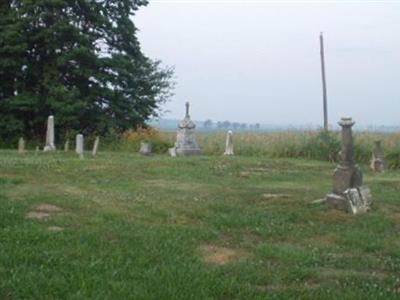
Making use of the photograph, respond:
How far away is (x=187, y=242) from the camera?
24.8 ft

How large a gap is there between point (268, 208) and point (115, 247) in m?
4.05

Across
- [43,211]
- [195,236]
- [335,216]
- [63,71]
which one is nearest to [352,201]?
[335,216]

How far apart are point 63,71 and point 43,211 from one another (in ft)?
73.8

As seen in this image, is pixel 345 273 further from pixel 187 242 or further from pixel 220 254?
pixel 187 242

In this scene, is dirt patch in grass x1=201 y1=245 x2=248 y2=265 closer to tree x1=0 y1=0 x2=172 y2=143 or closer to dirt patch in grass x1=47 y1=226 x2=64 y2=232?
dirt patch in grass x1=47 y1=226 x2=64 y2=232

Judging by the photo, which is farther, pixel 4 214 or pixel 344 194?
pixel 344 194

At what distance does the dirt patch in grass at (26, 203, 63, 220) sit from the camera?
8828mm

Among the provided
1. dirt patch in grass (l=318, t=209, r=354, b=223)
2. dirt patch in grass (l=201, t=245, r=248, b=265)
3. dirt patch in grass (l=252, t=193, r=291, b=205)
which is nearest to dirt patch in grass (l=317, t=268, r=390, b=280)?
dirt patch in grass (l=201, t=245, r=248, b=265)

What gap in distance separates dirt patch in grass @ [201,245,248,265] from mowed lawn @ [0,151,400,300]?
0.04ft

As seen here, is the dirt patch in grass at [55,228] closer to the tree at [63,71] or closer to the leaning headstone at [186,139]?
the leaning headstone at [186,139]

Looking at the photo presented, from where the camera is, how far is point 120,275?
591cm

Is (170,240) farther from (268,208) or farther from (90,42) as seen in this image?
(90,42)

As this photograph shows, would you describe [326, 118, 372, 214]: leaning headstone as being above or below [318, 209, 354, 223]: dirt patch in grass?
above

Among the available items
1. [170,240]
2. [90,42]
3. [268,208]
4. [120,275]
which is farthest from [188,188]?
[90,42]
